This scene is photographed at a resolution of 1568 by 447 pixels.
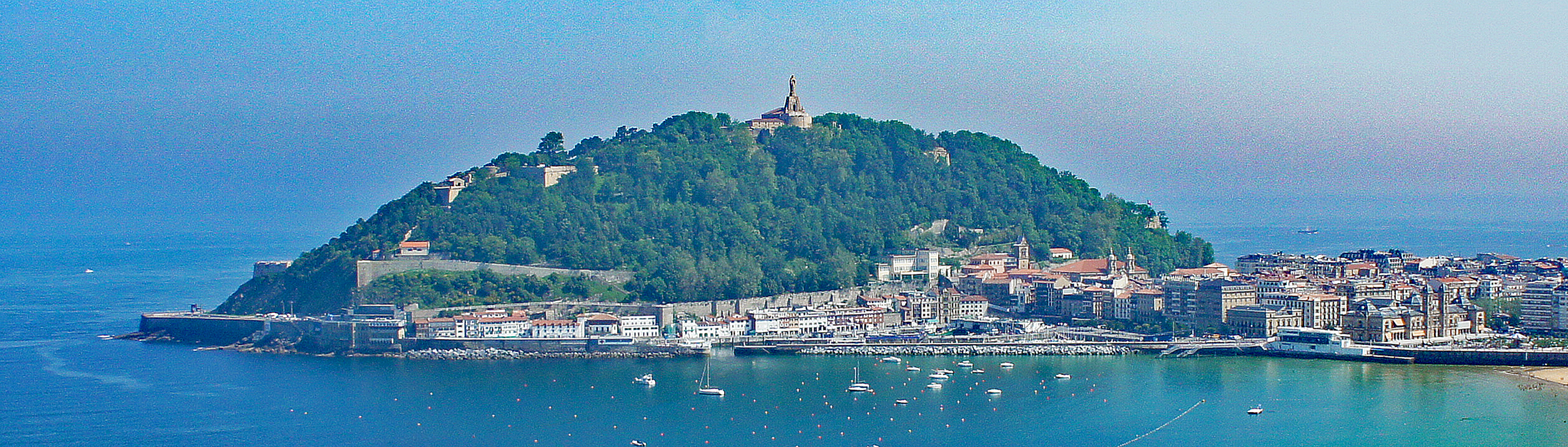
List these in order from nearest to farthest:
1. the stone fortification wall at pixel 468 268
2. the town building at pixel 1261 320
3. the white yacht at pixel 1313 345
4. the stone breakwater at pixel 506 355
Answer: the white yacht at pixel 1313 345 → the stone breakwater at pixel 506 355 → the town building at pixel 1261 320 → the stone fortification wall at pixel 468 268

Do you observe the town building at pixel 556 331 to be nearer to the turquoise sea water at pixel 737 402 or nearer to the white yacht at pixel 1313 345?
the turquoise sea water at pixel 737 402

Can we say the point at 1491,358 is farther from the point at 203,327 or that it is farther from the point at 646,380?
the point at 203,327

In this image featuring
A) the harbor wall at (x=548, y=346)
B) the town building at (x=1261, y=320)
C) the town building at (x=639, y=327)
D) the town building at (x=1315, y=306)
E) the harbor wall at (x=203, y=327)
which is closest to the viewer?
the harbor wall at (x=548, y=346)

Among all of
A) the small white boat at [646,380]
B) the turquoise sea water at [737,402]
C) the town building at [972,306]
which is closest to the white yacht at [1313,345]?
the turquoise sea water at [737,402]

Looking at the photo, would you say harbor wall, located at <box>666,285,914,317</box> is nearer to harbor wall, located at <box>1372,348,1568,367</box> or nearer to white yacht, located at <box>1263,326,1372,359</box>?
white yacht, located at <box>1263,326,1372,359</box>

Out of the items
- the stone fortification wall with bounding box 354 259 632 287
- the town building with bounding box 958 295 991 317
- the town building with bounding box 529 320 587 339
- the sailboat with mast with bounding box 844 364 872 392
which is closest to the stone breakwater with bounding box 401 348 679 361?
the town building with bounding box 529 320 587 339

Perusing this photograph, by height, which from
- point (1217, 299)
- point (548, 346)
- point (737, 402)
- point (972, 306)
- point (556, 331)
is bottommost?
point (737, 402)

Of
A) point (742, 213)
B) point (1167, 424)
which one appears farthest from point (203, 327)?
point (1167, 424)
